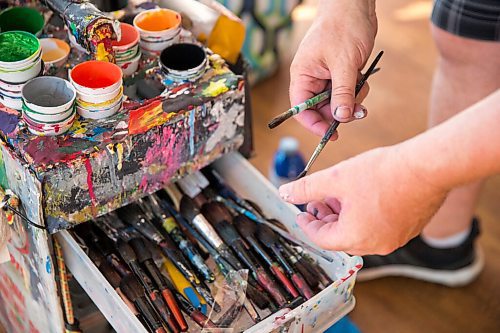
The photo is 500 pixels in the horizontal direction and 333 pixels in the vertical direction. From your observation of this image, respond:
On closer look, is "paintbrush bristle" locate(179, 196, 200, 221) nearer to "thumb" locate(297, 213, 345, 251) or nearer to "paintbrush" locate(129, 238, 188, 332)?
"paintbrush" locate(129, 238, 188, 332)

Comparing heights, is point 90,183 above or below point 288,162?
above

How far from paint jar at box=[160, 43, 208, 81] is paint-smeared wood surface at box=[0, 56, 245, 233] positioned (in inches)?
0.9

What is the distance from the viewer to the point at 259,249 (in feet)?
3.69

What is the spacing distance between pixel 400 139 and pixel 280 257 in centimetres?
116

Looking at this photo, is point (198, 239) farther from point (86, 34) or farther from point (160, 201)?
point (86, 34)

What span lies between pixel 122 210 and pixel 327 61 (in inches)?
16.4

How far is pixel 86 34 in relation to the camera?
1049mm

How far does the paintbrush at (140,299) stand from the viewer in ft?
3.37

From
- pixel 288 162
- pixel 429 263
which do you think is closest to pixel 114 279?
pixel 288 162

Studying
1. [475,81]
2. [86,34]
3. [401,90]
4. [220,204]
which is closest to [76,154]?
[86,34]

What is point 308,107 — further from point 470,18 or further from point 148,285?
point 470,18

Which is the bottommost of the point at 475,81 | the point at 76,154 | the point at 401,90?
the point at 401,90

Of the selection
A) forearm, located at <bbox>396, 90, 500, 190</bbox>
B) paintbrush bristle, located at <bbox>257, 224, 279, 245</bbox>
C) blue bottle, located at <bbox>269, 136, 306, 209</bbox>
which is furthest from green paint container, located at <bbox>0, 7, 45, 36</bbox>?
blue bottle, located at <bbox>269, 136, 306, 209</bbox>

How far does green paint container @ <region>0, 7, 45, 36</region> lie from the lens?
3.89 ft
